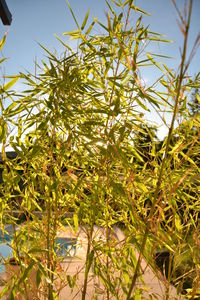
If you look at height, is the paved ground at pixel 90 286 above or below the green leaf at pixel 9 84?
below

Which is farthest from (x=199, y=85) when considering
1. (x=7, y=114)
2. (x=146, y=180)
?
(x=7, y=114)

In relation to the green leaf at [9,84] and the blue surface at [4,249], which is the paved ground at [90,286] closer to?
the blue surface at [4,249]

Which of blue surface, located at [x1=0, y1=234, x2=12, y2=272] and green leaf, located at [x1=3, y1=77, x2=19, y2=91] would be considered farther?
blue surface, located at [x1=0, y1=234, x2=12, y2=272]

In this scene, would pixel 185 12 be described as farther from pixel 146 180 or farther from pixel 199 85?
pixel 146 180

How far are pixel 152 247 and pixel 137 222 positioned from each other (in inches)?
9.2

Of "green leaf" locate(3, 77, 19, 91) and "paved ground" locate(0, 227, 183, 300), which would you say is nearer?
"green leaf" locate(3, 77, 19, 91)

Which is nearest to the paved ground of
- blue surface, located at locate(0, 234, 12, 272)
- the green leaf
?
blue surface, located at locate(0, 234, 12, 272)

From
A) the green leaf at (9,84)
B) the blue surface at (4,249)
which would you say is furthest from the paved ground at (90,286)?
the green leaf at (9,84)

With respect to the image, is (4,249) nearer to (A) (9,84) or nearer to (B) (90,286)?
(B) (90,286)

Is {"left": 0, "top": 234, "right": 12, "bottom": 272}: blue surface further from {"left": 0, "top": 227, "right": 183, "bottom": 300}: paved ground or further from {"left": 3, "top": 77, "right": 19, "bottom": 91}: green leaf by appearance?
{"left": 3, "top": 77, "right": 19, "bottom": 91}: green leaf

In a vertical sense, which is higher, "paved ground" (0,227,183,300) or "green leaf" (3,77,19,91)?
"green leaf" (3,77,19,91)

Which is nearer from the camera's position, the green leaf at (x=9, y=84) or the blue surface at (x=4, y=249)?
the green leaf at (x=9, y=84)

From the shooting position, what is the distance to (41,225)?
202 cm

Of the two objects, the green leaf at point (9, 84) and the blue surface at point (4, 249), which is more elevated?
the green leaf at point (9, 84)
